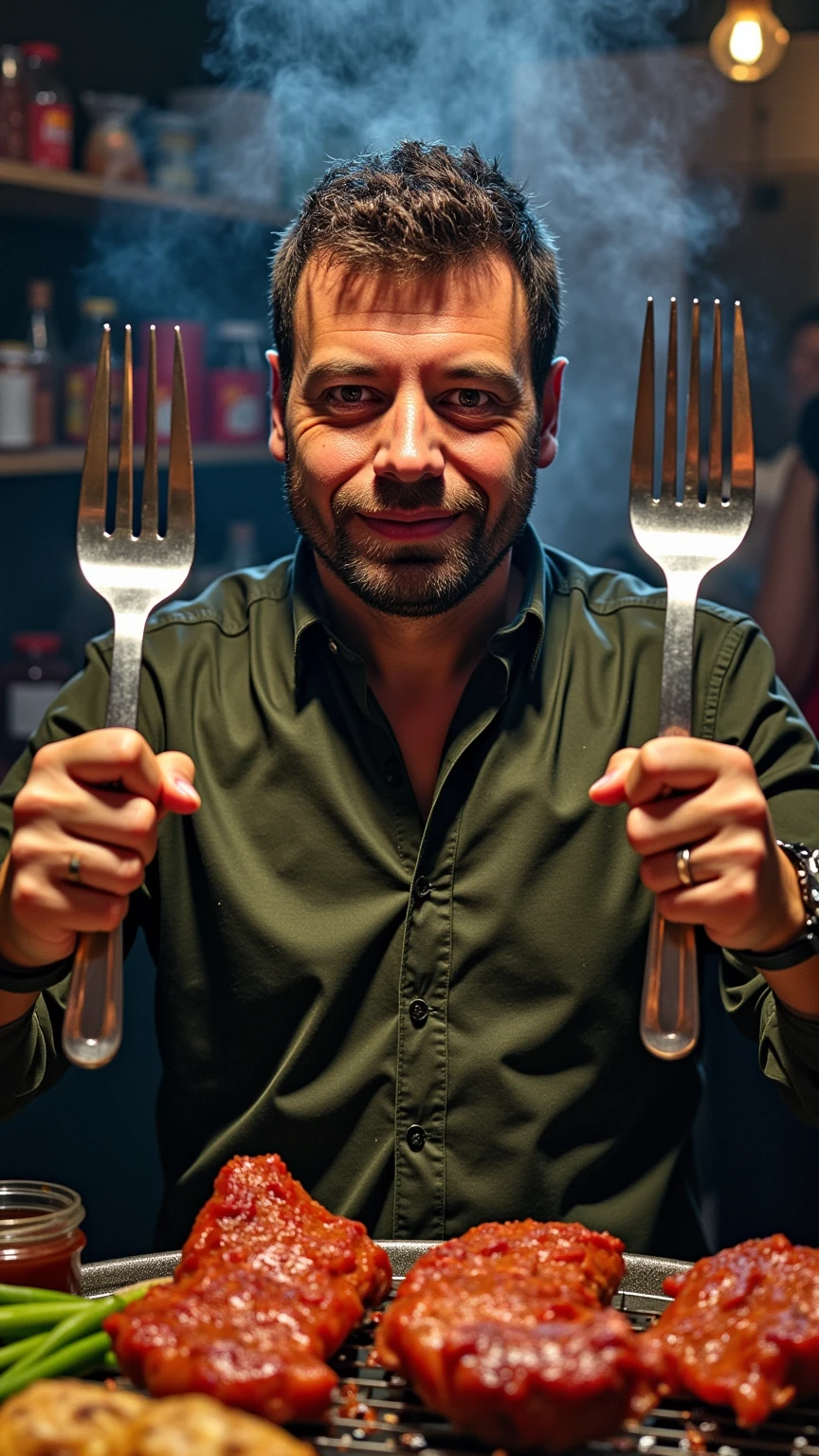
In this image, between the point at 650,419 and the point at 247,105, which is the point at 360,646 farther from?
the point at 247,105

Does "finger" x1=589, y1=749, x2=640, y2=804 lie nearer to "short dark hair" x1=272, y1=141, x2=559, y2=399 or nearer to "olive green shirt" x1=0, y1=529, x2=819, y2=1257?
"olive green shirt" x1=0, y1=529, x2=819, y2=1257

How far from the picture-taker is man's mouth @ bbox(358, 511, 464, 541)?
5.19ft

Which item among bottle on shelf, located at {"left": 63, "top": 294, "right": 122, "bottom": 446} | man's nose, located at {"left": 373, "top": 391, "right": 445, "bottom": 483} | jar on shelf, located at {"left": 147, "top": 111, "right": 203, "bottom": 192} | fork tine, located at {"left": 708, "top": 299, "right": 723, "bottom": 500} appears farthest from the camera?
jar on shelf, located at {"left": 147, "top": 111, "right": 203, "bottom": 192}

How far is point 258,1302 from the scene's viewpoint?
38.9 inches

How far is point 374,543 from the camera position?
1601 mm

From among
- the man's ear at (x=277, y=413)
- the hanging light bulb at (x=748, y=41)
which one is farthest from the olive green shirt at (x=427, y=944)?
the hanging light bulb at (x=748, y=41)

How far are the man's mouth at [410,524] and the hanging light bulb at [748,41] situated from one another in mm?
2610

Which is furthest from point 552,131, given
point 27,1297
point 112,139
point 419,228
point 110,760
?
point 27,1297

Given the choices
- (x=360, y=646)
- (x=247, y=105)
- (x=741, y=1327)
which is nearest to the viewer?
(x=741, y=1327)

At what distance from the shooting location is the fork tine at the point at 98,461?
128 centimetres

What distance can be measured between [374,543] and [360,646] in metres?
0.20

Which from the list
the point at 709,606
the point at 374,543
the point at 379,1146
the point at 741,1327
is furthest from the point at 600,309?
the point at 741,1327

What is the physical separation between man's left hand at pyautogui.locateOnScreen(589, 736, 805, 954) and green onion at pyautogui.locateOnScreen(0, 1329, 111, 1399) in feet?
1.62

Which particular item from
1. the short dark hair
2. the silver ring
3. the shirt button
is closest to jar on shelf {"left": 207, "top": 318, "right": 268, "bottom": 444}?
the short dark hair
